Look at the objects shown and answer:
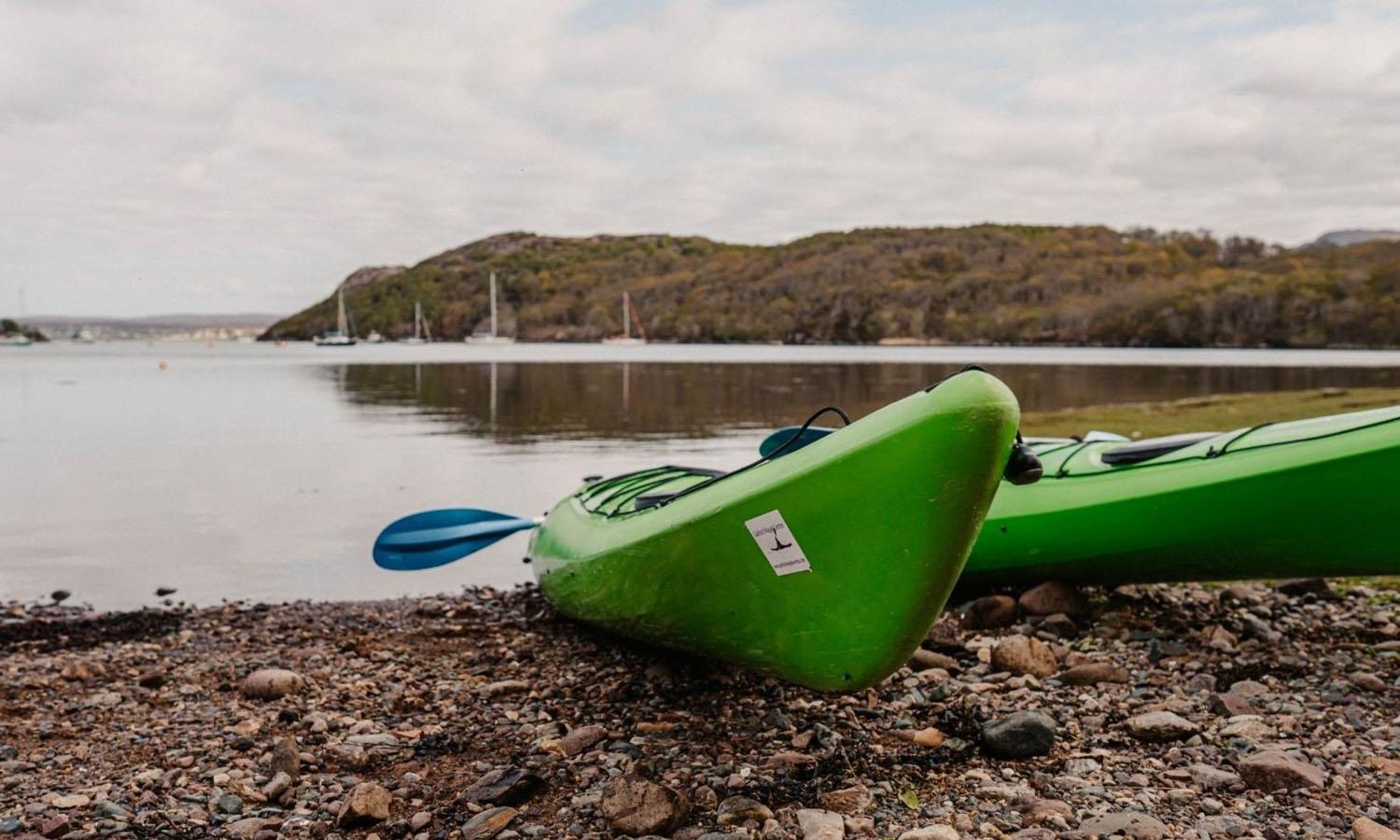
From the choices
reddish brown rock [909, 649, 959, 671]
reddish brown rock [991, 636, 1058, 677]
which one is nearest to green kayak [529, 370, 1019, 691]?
reddish brown rock [909, 649, 959, 671]

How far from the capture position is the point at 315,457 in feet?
56.5

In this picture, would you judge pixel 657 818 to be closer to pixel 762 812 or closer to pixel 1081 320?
pixel 762 812

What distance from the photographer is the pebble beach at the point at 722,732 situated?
398 centimetres

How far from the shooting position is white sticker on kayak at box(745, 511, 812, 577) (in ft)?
14.4

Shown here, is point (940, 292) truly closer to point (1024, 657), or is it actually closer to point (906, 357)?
point (906, 357)

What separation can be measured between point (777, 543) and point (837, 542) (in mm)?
295

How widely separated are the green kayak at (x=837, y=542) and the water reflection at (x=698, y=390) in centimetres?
1512

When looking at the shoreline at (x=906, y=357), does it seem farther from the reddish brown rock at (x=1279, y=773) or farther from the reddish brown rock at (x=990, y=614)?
the reddish brown rock at (x=1279, y=773)

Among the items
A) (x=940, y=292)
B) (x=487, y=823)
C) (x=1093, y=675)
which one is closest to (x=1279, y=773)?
(x=1093, y=675)

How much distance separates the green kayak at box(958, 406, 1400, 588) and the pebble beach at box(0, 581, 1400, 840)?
0.33 meters

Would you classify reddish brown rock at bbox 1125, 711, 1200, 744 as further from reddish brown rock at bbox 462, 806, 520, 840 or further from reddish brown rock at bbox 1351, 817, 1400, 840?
reddish brown rock at bbox 462, 806, 520, 840

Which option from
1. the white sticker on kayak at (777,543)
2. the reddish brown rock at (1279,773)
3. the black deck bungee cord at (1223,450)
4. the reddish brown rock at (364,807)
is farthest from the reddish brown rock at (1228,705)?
the reddish brown rock at (364,807)

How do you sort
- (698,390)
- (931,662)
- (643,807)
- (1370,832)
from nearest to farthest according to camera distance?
(1370,832) → (643,807) → (931,662) → (698,390)

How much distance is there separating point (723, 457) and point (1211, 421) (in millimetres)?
8337
